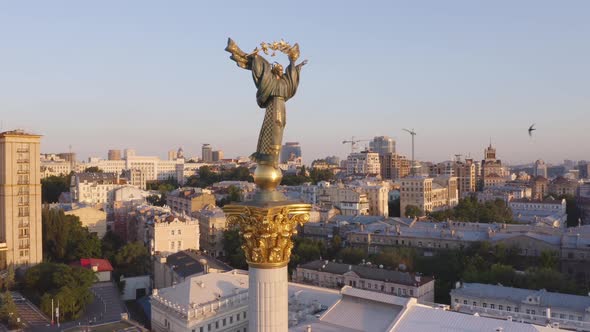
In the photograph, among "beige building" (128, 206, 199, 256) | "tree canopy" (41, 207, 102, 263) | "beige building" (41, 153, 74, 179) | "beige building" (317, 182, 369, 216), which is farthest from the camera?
"beige building" (41, 153, 74, 179)

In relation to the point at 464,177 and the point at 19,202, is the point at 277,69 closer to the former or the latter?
the point at 19,202

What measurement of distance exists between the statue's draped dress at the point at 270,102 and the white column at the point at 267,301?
1893 millimetres

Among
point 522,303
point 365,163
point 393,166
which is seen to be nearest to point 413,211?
point 522,303

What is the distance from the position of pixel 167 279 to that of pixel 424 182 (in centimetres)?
5124

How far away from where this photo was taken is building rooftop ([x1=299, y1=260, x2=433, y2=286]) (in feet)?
109

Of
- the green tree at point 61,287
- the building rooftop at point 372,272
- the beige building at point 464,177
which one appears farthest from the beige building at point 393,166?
the green tree at point 61,287

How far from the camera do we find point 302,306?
25.6 m

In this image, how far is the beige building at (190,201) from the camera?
218ft

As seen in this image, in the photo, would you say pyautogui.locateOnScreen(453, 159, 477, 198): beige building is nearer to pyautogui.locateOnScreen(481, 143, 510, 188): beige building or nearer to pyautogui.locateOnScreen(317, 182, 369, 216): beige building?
pyautogui.locateOnScreen(481, 143, 510, 188): beige building

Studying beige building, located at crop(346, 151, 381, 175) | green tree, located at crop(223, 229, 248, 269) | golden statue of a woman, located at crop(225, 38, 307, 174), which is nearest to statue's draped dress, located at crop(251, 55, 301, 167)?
golden statue of a woman, located at crop(225, 38, 307, 174)

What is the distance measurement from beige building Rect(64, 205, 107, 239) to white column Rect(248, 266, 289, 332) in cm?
4708

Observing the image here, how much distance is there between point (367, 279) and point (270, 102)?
27.3m

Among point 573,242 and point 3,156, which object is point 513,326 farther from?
point 3,156

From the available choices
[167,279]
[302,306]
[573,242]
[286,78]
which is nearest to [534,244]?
[573,242]
